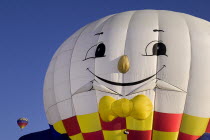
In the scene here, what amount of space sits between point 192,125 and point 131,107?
5.11ft

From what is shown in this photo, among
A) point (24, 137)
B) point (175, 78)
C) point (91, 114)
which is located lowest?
point (24, 137)

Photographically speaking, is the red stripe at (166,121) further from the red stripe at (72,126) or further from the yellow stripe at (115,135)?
the red stripe at (72,126)

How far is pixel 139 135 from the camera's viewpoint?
1001 centimetres

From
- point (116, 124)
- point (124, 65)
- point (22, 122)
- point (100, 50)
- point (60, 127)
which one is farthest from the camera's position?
point (22, 122)

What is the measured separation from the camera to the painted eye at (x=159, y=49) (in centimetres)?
998

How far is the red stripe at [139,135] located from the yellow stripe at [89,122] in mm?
806

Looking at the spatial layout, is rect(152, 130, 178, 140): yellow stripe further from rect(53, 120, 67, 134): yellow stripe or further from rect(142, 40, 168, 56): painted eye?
rect(53, 120, 67, 134): yellow stripe

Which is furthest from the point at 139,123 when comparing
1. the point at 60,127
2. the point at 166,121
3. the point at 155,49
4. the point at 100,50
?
the point at 60,127

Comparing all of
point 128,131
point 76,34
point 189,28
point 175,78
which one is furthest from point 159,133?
point 76,34

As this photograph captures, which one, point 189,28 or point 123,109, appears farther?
point 189,28

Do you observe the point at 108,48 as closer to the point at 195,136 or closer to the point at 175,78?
the point at 175,78

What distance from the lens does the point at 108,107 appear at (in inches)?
388

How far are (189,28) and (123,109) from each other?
105 inches

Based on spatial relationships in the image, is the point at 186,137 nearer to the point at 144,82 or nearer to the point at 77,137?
the point at 144,82
